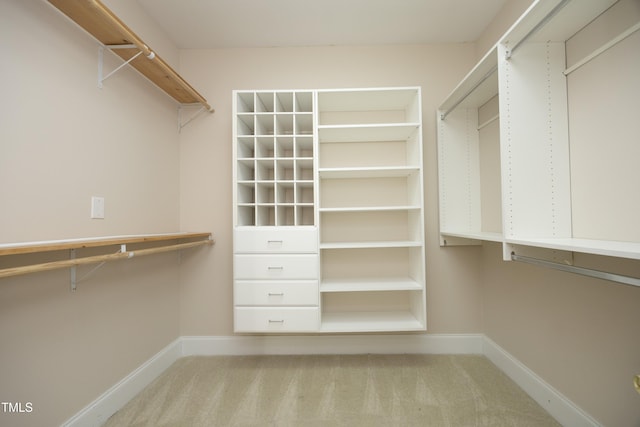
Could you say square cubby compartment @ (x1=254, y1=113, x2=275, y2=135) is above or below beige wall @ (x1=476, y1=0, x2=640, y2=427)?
above

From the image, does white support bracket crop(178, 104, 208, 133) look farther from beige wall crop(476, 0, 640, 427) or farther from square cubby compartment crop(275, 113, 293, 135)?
beige wall crop(476, 0, 640, 427)

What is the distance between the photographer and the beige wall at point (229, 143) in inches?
94.0

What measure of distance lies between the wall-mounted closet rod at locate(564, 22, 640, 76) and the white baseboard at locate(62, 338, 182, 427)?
9.90 ft

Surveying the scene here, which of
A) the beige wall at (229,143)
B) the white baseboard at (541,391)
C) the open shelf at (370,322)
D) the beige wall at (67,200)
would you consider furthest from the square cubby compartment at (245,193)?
the white baseboard at (541,391)

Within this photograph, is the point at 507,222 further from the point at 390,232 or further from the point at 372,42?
the point at 372,42

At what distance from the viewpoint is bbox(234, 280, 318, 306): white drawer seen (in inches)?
80.1

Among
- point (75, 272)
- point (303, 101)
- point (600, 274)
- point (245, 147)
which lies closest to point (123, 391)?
point (75, 272)

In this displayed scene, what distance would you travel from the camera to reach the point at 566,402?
1512 mm

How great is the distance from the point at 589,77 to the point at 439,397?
6.27 feet

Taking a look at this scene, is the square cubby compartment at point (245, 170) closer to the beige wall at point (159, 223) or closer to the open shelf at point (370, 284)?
the beige wall at point (159, 223)

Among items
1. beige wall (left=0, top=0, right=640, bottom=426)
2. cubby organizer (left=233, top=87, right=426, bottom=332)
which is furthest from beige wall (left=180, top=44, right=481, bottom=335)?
cubby organizer (left=233, top=87, right=426, bottom=332)

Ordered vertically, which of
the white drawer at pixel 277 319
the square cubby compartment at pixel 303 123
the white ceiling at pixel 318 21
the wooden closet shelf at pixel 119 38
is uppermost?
the white ceiling at pixel 318 21

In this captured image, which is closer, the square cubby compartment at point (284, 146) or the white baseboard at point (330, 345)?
the square cubby compartment at point (284, 146)

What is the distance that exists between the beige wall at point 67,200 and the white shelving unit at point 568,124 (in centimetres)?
214
